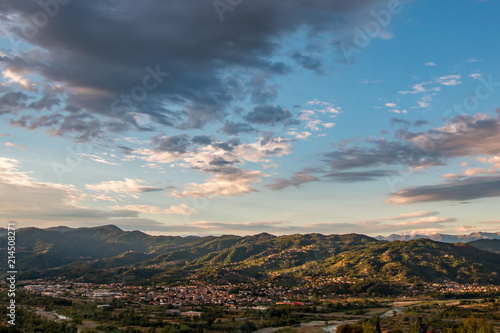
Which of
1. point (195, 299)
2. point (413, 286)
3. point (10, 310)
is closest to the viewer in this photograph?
point (10, 310)

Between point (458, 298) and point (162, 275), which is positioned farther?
point (162, 275)

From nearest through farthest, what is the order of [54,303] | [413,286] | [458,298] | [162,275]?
[54,303], [458,298], [413,286], [162,275]

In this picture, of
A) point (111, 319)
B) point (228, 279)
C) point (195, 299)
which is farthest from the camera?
point (228, 279)

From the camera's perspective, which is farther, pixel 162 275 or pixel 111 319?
pixel 162 275

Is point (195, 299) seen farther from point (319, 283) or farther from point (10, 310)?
→ point (319, 283)

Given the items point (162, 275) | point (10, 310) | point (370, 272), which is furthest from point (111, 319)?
point (370, 272)

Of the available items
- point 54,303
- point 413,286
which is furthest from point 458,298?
point 54,303

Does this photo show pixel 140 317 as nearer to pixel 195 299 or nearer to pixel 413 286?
pixel 195 299

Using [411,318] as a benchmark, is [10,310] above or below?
above

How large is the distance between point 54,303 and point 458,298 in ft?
478

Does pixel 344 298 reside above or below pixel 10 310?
below

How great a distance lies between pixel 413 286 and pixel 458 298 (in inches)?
1082

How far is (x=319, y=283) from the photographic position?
164000 mm

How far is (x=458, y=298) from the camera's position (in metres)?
134
